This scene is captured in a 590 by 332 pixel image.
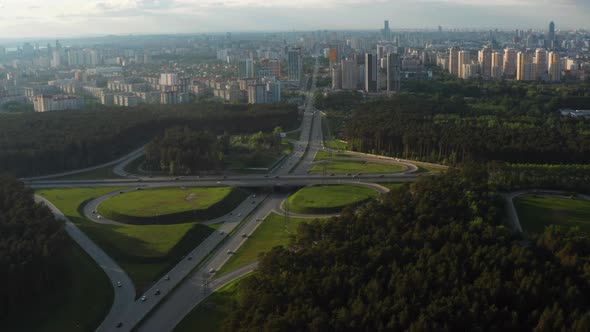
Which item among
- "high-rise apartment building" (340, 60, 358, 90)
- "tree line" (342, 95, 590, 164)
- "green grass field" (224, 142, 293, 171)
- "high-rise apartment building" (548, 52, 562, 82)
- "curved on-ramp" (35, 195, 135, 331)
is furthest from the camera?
"high-rise apartment building" (548, 52, 562, 82)

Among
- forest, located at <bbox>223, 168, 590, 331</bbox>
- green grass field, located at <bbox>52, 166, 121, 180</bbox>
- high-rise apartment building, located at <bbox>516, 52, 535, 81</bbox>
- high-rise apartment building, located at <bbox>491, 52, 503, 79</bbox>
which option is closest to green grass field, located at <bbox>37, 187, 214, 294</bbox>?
forest, located at <bbox>223, 168, 590, 331</bbox>

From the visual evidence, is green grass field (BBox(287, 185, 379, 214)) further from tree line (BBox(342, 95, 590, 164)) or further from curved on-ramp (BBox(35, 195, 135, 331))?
curved on-ramp (BBox(35, 195, 135, 331))

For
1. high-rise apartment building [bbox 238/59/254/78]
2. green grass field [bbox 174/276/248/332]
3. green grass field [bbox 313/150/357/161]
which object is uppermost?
high-rise apartment building [bbox 238/59/254/78]

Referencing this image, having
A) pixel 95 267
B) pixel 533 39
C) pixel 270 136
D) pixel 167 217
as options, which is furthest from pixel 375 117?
pixel 533 39

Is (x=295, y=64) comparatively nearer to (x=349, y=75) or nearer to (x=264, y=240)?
(x=349, y=75)

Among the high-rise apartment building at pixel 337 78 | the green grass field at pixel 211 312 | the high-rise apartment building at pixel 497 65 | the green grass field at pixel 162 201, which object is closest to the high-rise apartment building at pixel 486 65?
the high-rise apartment building at pixel 497 65

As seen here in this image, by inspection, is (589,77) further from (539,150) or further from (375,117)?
(539,150)
